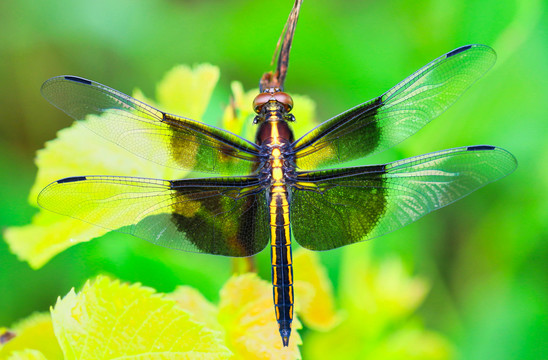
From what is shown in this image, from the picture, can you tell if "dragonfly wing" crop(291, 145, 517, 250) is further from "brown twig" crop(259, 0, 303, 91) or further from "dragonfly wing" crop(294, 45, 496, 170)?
"brown twig" crop(259, 0, 303, 91)

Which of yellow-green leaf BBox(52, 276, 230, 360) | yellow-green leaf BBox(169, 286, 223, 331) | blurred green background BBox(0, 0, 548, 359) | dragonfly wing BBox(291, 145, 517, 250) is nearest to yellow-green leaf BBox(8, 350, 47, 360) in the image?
yellow-green leaf BBox(52, 276, 230, 360)

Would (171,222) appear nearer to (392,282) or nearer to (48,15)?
(392,282)

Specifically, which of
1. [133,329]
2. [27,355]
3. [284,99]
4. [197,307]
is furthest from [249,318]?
[284,99]

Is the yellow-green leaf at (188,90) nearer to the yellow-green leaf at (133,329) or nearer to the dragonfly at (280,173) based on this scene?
the dragonfly at (280,173)

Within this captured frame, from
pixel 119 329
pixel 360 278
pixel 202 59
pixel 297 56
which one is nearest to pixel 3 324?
pixel 119 329

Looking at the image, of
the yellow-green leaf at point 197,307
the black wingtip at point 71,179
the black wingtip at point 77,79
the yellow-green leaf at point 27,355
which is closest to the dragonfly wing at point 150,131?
the black wingtip at point 77,79

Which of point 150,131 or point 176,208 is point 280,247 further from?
point 150,131
